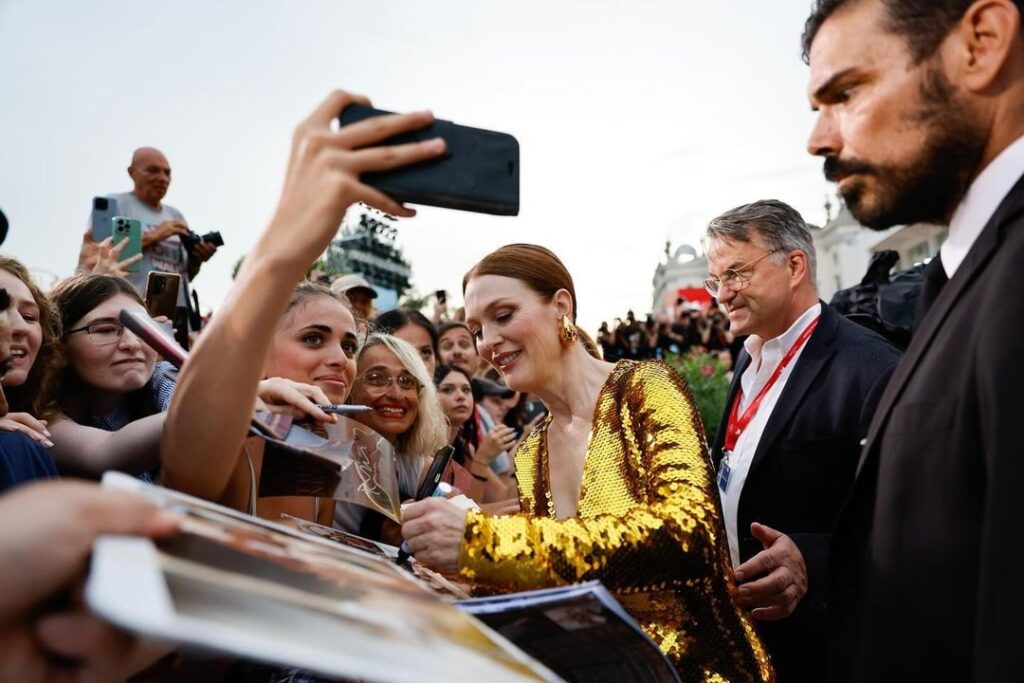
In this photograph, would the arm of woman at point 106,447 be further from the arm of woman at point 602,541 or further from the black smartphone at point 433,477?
the arm of woman at point 602,541

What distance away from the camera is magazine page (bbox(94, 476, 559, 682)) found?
57 centimetres

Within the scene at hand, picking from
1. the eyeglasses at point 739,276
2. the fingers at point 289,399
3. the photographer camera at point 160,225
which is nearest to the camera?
the fingers at point 289,399

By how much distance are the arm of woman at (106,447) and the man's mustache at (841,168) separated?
1.65 m

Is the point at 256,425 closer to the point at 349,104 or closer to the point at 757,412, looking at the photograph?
the point at 349,104

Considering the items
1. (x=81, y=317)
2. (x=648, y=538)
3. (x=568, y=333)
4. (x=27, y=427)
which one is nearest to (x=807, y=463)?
(x=568, y=333)

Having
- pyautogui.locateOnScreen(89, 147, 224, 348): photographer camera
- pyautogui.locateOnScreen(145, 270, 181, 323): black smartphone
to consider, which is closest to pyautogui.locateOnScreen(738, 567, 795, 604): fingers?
pyautogui.locateOnScreen(145, 270, 181, 323): black smartphone

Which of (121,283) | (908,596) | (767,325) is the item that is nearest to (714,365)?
(767,325)

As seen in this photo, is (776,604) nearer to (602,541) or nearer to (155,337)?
(602,541)

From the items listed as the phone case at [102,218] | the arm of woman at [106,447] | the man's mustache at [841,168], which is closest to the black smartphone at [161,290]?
the phone case at [102,218]

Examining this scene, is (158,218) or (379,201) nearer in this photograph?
(379,201)

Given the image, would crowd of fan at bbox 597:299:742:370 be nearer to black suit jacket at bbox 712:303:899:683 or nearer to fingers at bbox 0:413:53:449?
black suit jacket at bbox 712:303:899:683

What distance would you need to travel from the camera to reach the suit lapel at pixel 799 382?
328cm

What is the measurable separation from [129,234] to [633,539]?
14.3ft

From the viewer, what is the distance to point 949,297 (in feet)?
4.47
